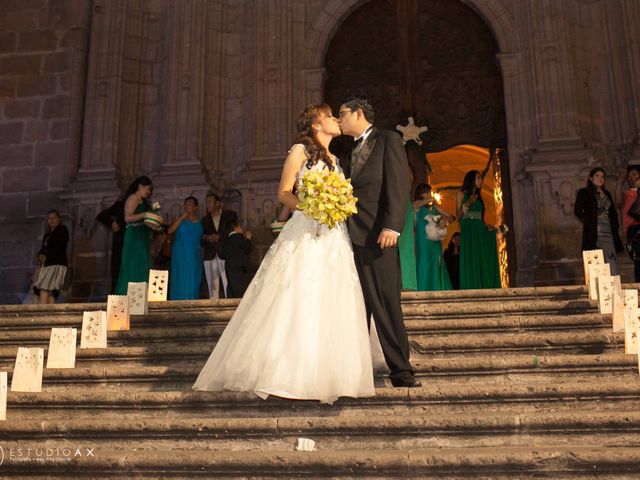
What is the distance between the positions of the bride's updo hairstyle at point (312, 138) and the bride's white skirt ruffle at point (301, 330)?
1.51ft

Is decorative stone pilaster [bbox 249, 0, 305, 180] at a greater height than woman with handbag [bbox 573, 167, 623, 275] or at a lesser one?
greater

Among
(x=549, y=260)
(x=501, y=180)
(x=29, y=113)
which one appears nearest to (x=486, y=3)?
(x=501, y=180)

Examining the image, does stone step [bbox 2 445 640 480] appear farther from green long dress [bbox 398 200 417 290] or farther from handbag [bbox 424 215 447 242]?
handbag [bbox 424 215 447 242]

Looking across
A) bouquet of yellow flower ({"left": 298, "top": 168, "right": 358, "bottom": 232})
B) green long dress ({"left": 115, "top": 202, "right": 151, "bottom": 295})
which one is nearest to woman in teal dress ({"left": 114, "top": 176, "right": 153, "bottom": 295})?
green long dress ({"left": 115, "top": 202, "right": 151, "bottom": 295})

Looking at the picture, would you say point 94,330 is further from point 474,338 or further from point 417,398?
point 474,338

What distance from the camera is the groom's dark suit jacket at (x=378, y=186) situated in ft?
16.9

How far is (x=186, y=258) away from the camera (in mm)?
10648

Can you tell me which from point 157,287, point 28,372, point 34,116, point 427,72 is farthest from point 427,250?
point 34,116

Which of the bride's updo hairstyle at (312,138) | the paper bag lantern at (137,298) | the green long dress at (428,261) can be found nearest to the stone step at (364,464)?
the bride's updo hairstyle at (312,138)

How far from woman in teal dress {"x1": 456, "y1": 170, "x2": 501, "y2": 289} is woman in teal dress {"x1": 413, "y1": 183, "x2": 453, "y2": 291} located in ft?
1.25

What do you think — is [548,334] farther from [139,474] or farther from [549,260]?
[549,260]

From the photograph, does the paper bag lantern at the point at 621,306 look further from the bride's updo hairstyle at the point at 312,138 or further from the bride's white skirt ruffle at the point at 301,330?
the bride's updo hairstyle at the point at 312,138

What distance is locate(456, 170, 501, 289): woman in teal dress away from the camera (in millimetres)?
10258

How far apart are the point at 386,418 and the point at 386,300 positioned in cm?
87
